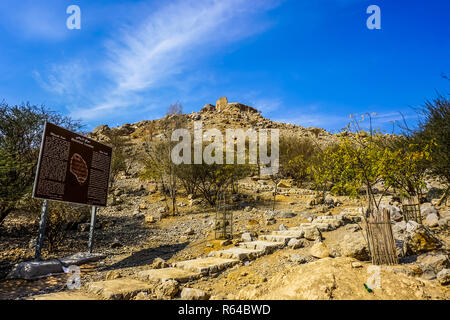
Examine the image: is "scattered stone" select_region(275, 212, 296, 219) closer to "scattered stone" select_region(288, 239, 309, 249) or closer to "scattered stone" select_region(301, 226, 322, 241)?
"scattered stone" select_region(301, 226, 322, 241)

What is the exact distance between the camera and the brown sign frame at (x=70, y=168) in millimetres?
8000

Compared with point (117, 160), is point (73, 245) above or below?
below

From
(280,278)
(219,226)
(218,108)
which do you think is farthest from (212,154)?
(218,108)

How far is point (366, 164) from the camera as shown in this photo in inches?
342

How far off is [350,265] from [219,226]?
7.21 meters

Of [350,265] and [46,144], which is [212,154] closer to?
[46,144]

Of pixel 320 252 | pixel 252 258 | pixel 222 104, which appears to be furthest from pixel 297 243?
pixel 222 104

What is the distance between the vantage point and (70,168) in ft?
29.4

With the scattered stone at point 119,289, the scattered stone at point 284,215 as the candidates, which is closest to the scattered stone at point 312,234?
the scattered stone at point 284,215

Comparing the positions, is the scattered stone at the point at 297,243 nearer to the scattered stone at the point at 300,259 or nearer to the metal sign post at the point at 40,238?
the scattered stone at the point at 300,259

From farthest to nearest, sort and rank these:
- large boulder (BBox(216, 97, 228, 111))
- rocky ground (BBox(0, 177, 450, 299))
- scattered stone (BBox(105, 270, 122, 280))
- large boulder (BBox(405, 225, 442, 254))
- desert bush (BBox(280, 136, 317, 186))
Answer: large boulder (BBox(216, 97, 228, 111)) → desert bush (BBox(280, 136, 317, 186)) → large boulder (BBox(405, 225, 442, 254)) → scattered stone (BBox(105, 270, 122, 280)) → rocky ground (BBox(0, 177, 450, 299))

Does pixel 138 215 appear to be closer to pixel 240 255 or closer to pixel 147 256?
pixel 147 256

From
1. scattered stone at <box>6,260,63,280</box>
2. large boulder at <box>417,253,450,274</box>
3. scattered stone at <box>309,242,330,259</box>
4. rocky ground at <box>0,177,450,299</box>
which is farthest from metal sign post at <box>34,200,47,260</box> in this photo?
large boulder at <box>417,253,450,274</box>

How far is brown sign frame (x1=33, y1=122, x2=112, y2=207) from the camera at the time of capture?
26.2ft
